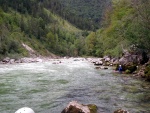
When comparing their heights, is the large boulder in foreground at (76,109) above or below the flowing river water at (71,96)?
above

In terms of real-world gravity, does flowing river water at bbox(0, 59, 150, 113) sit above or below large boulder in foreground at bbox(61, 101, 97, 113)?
below

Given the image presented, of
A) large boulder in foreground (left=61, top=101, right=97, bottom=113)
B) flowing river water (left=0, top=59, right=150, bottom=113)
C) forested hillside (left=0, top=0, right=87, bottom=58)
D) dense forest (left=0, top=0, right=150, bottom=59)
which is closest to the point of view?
large boulder in foreground (left=61, top=101, right=97, bottom=113)

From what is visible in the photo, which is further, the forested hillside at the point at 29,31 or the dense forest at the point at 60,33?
the forested hillside at the point at 29,31

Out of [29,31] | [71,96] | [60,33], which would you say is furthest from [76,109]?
[60,33]

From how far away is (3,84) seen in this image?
21.8 metres

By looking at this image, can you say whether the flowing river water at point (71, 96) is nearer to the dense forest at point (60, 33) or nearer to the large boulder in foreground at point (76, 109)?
the large boulder in foreground at point (76, 109)

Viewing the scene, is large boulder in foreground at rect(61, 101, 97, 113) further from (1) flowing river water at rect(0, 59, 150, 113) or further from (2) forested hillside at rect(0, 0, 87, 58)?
(2) forested hillside at rect(0, 0, 87, 58)

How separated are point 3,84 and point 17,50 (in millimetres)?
50187

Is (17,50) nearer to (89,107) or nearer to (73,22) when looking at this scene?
(89,107)

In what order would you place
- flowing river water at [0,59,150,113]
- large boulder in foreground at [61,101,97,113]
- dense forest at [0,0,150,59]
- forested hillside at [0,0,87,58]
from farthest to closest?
forested hillside at [0,0,87,58] → dense forest at [0,0,150,59] → flowing river water at [0,59,150,113] → large boulder in foreground at [61,101,97,113]

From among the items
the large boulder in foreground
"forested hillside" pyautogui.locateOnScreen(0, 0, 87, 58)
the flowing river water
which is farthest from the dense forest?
the large boulder in foreground

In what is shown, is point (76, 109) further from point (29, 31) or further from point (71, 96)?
point (29, 31)

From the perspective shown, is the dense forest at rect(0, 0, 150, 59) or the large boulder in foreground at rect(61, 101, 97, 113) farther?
the dense forest at rect(0, 0, 150, 59)

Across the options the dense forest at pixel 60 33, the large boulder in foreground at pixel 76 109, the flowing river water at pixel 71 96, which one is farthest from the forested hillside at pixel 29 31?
the large boulder in foreground at pixel 76 109
